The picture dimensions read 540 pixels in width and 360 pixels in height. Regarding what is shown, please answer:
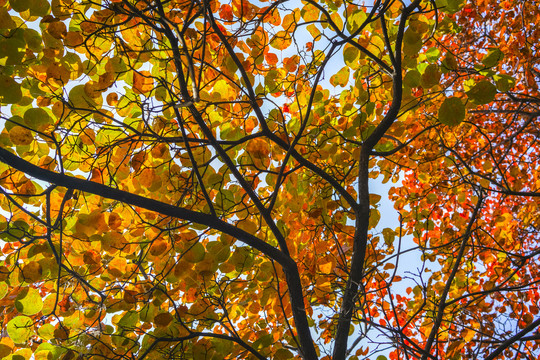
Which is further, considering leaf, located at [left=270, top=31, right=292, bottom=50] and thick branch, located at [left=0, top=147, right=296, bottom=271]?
Result: leaf, located at [left=270, top=31, right=292, bottom=50]

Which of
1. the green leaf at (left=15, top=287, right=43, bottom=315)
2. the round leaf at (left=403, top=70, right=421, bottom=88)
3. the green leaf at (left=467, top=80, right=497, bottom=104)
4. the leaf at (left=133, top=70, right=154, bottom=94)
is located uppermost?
the round leaf at (left=403, top=70, right=421, bottom=88)

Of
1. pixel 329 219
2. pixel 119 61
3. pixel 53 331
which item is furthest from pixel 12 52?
pixel 329 219

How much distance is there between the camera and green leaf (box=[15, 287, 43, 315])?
218 cm

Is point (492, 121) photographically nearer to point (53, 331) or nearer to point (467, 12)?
point (467, 12)

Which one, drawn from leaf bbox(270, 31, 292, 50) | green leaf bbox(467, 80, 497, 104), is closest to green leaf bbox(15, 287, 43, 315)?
leaf bbox(270, 31, 292, 50)

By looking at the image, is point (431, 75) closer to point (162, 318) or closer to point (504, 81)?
point (504, 81)

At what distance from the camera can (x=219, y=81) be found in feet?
8.24

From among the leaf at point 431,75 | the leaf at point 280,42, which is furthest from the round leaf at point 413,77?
the leaf at point 280,42

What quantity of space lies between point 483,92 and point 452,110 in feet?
0.64

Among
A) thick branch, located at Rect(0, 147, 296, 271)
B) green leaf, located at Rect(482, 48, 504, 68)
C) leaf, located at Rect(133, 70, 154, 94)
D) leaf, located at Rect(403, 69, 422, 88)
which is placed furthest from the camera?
leaf, located at Rect(133, 70, 154, 94)

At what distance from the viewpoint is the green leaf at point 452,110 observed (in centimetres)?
182

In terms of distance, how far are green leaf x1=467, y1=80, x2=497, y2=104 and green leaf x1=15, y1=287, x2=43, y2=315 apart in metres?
2.82

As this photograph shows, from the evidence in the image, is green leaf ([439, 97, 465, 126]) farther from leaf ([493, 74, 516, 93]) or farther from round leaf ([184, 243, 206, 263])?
round leaf ([184, 243, 206, 263])

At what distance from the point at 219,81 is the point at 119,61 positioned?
0.66 m
